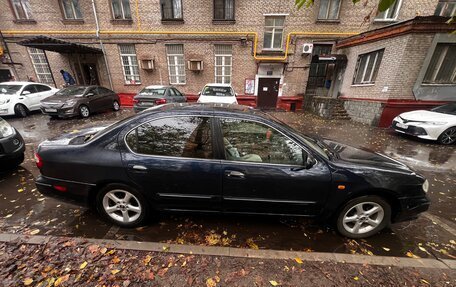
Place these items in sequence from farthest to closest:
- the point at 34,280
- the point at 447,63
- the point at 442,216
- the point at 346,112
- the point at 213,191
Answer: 1. the point at 346,112
2. the point at 447,63
3. the point at 442,216
4. the point at 213,191
5. the point at 34,280

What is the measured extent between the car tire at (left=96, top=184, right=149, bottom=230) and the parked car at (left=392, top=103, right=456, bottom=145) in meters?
8.98

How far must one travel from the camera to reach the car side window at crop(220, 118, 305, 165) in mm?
2287

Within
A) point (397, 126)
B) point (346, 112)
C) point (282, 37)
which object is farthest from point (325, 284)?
point (282, 37)

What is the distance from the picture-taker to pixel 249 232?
2.54 m

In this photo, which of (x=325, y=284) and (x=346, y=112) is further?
(x=346, y=112)

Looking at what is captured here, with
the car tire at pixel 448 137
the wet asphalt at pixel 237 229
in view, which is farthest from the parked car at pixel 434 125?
the wet asphalt at pixel 237 229

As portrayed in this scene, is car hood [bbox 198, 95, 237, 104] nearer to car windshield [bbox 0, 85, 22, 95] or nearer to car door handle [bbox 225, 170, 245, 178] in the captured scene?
car door handle [bbox 225, 170, 245, 178]

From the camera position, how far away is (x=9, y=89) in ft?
28.7

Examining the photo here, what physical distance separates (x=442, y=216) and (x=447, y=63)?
9080 millimetres

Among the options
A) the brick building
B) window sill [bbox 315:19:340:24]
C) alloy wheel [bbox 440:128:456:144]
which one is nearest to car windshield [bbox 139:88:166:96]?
the brick building

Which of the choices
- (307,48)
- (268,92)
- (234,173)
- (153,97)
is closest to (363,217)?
(234,173)

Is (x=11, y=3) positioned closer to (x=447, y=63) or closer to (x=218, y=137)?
(x=218, y=137)

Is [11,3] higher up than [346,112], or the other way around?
[11,3]

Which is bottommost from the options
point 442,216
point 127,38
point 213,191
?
point 442,216
